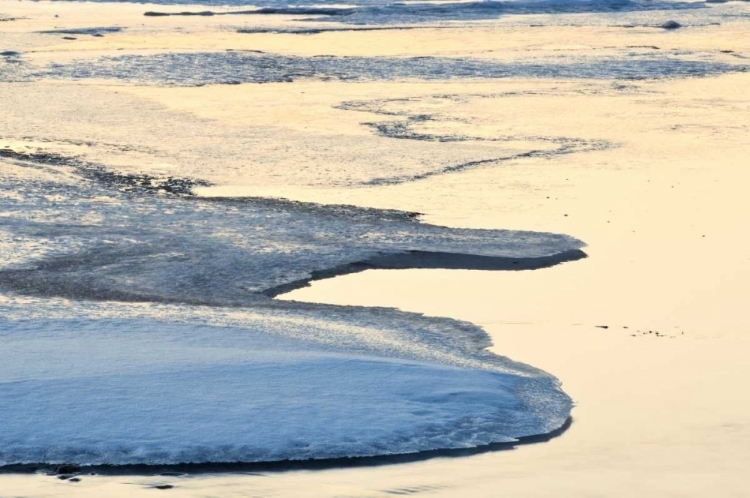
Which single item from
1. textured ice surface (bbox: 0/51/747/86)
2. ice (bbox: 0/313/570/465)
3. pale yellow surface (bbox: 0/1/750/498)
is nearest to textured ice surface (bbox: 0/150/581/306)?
pale yellow surface (bbox: 0/1/750/498)

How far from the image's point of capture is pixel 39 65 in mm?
22547

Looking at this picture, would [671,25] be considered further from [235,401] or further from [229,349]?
[235,401]

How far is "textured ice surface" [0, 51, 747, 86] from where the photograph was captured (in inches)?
841

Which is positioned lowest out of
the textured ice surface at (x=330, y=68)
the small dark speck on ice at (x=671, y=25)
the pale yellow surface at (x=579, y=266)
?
the pale yellow surface at (x=579, y=266)

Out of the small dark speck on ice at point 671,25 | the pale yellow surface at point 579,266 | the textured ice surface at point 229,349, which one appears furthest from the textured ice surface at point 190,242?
the small dark speck on ice at point 671,25

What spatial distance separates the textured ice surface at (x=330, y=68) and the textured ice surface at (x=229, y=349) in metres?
11.0

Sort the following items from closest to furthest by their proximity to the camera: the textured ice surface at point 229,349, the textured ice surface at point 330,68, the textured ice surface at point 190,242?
the textured ice surface at point 229,349 → the textured ice surface at point 190,242 → the textured ice surface at point 330,68

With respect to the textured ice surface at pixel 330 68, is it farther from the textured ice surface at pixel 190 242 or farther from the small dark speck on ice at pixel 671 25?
the textured ice surface at pixel 190 242

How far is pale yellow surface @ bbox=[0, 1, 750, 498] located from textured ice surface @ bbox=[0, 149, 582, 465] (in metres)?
0.24

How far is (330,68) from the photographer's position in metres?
23.2

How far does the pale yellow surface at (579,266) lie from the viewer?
5418 mm

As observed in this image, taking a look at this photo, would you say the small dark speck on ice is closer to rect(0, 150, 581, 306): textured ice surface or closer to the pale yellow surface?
the pale yellow surface

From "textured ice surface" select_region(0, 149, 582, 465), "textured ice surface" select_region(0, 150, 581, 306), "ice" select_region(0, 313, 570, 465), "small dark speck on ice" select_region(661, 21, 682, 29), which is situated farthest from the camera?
"small dark speck on ice" select_region(661, 21, 682, 29)

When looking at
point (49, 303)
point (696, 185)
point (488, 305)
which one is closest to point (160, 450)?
point (49, 303)
